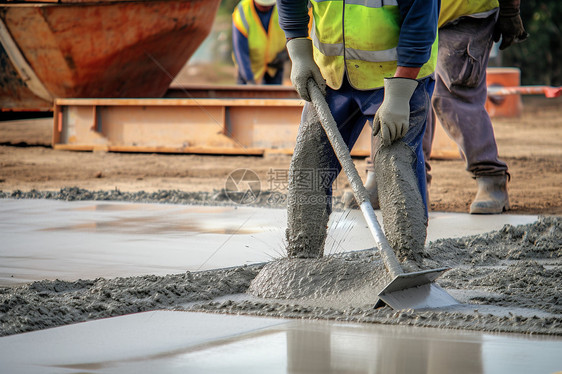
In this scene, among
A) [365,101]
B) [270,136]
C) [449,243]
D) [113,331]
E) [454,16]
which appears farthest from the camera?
[270,136]

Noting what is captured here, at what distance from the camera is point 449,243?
189 inches

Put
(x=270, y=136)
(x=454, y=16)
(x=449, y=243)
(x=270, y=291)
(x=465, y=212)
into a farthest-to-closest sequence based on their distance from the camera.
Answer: (x=270, y=136), (x=465, y=212), (x=454, y=16), (x=449, y=243), (x=270, y=291)

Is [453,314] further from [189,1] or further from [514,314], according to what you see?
[189,1]

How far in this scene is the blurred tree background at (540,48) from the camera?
20.2m

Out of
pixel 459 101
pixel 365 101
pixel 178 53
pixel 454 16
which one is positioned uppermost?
pixel 178 53

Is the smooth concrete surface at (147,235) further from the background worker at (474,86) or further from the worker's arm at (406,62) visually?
the worker's arm at (406,62)

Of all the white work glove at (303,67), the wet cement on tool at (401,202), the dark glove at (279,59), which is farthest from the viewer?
the dark glove at (279,59)

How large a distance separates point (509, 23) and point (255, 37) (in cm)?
783

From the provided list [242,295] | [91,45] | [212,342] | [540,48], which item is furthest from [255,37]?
[212,342]

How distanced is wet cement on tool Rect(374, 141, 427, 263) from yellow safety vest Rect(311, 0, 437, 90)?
345mm

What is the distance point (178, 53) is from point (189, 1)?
37.4 inches

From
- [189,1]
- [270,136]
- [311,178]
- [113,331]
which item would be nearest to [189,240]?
[311,178]

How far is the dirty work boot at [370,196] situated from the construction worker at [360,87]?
7.41 ft

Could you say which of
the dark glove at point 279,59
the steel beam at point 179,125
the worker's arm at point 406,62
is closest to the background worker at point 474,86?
the worker's arm at point 406,62
